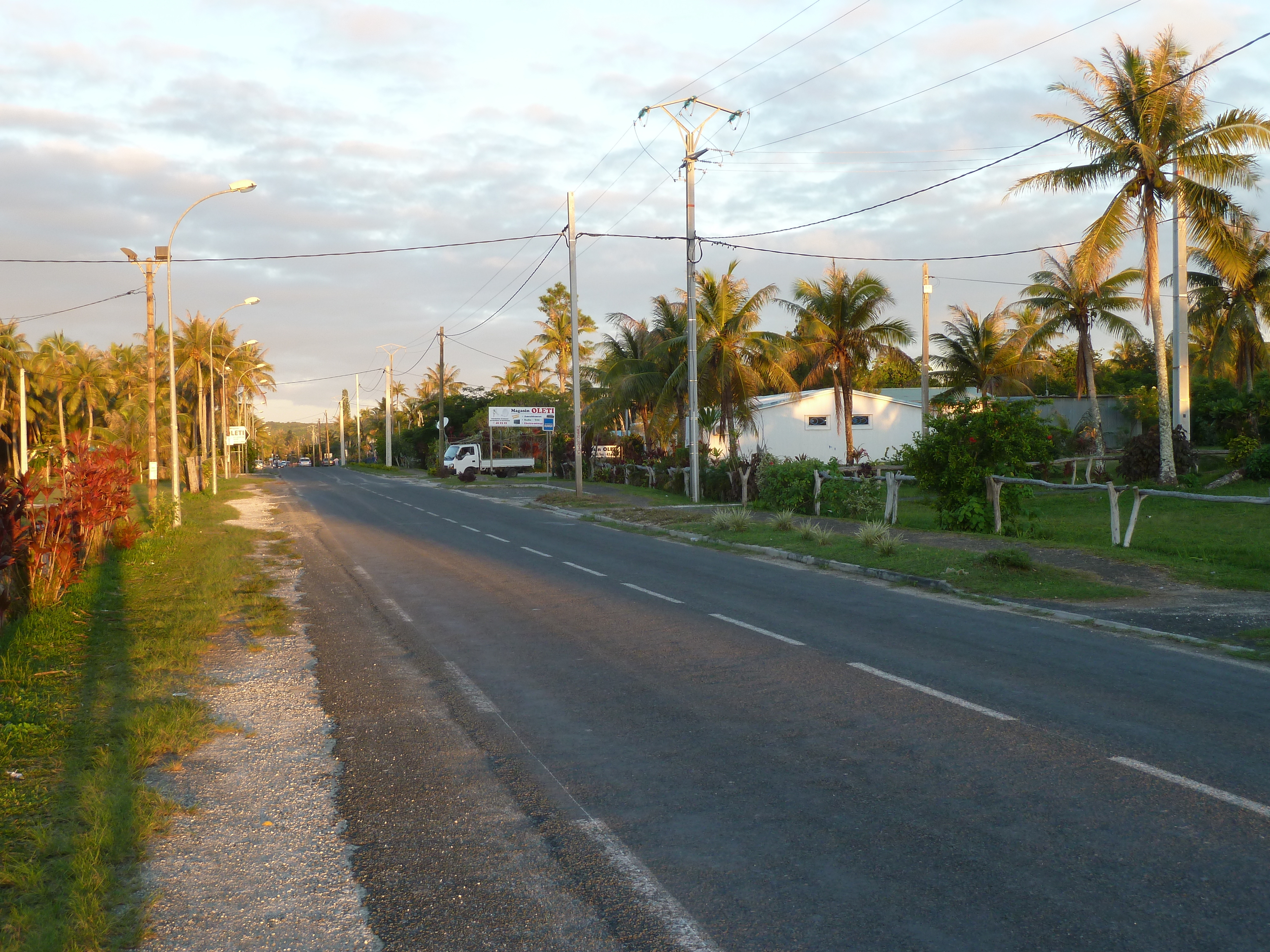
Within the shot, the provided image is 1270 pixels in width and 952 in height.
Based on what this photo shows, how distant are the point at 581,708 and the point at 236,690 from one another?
3.04 metres

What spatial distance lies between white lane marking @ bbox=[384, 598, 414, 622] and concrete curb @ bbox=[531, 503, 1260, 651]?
7207 mm

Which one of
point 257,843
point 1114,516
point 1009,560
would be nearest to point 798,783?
point 257,843

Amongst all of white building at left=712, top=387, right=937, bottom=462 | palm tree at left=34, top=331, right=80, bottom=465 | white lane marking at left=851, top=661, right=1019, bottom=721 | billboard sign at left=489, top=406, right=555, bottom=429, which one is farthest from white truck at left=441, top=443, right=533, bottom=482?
white lane marking at left=851, top=661, right=1019, bottom=721

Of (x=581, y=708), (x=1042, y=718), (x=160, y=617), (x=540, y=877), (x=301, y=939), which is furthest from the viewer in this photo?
(x=160, y=617)

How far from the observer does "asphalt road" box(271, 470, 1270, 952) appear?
4000mm

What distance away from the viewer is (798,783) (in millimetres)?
5582

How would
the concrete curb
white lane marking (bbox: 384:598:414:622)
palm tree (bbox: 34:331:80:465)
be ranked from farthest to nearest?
1. palm tree (bbox: 34:331:80:465)
2. white lane marking (bbox: 384:598:414:622)
3. the concrete curb

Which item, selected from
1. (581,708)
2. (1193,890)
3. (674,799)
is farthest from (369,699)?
(1193,890)

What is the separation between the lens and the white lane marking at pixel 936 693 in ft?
22.7

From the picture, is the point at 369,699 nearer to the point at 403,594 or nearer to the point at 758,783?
the point at 758,783

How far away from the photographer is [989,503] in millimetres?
19969

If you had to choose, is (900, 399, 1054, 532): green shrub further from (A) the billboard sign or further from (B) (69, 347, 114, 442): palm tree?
(B) (69, 347, 114, 442): palm tree

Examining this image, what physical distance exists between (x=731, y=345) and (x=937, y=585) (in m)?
25.2

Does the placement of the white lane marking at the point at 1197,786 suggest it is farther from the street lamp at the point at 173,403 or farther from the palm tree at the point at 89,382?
the palm tree at the point at 89,382
